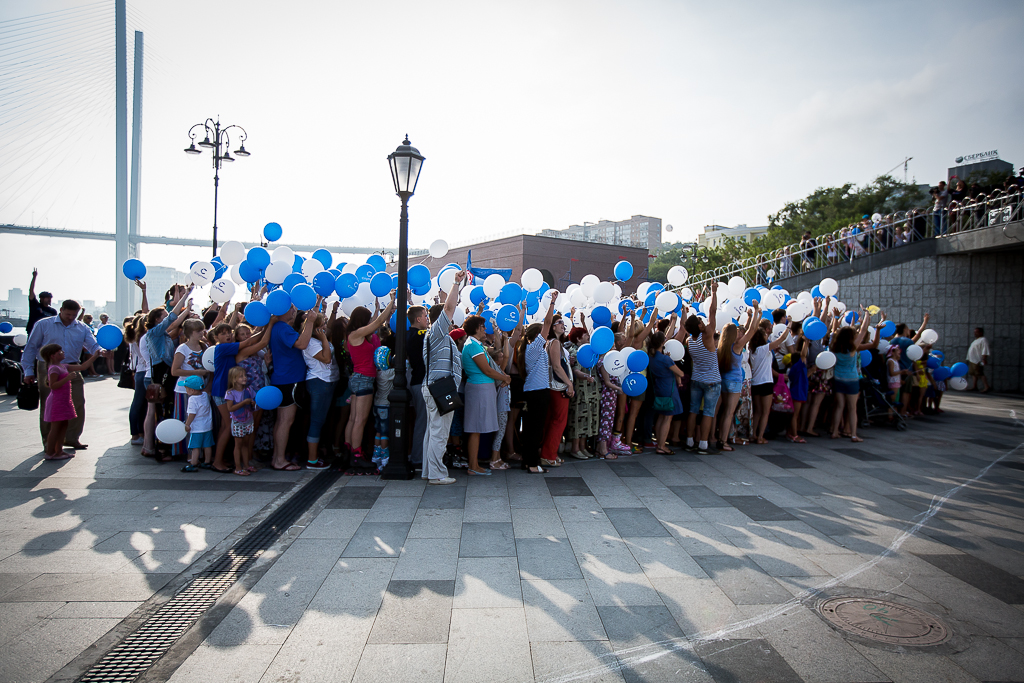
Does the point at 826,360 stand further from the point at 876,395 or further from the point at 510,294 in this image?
the point at 510,294

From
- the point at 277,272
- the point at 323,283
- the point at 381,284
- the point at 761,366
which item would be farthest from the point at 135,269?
the point at 761,366

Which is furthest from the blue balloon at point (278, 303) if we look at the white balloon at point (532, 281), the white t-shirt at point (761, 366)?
the white t-shirt at point (761, 366)

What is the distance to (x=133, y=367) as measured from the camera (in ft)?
26.9

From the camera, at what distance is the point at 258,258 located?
668cm

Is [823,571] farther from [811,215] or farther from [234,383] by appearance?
[811,215]

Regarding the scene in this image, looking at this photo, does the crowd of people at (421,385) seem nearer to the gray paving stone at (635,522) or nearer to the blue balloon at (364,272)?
the blue balloon at (364,272)

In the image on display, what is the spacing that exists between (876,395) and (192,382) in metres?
10.9

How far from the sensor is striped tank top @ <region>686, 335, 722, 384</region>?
752cm

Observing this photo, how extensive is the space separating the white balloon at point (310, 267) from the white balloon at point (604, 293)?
3886 millimetres

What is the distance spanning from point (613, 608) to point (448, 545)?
1.49 m

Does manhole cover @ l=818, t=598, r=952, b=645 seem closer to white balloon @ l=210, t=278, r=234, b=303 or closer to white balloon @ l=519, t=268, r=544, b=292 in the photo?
white balloon @ l=519, t=268, r=544, b=292

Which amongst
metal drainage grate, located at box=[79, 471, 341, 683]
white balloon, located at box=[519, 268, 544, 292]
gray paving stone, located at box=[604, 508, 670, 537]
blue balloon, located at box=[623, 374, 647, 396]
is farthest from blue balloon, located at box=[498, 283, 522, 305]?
metal drainage grate, located at box=[79, 471, 341, 683]

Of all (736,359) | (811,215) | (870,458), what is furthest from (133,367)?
(811,215)

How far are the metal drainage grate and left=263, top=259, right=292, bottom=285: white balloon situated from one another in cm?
290
